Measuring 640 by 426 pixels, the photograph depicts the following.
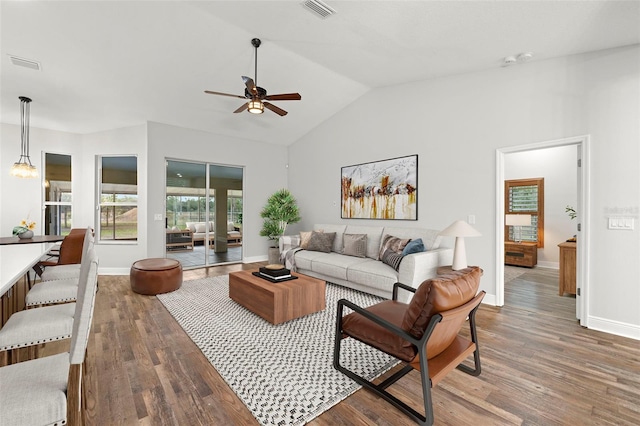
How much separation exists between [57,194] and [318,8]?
593 centimetres

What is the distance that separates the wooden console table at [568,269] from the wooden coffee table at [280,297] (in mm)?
3670

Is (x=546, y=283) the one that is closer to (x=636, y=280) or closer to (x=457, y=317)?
(x=636, y=280)

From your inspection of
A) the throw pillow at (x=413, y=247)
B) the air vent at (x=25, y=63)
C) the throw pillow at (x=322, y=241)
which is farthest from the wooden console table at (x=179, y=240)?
the throw pillow at (x=413, y=247)

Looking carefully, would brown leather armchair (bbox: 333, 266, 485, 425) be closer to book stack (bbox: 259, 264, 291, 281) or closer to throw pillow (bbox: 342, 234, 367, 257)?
book stack (bbox: 259, 264, 291, 281)

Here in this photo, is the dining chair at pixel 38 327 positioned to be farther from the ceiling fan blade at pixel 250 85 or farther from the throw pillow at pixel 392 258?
the throw pillow at pixel 392 258

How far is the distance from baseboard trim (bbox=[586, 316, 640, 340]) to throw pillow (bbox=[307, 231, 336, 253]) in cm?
359

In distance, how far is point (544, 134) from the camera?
348 cm

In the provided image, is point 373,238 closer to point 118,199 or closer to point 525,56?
point 525,56

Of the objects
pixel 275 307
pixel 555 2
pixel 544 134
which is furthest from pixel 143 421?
pixel 544 134

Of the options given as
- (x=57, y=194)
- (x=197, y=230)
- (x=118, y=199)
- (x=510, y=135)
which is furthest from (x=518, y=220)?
(x=57, y=194)

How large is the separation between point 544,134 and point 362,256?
9.69ft

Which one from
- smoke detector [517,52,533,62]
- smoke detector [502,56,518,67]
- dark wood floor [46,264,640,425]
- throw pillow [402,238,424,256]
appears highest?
smoke detector [502,56,518,67]

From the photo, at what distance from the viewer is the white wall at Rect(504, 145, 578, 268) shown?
5996 mm

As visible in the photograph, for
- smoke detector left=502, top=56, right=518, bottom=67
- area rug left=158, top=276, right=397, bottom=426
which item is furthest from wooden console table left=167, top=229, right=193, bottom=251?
smoke detector left=502, top=56, right=518, bottom=67
